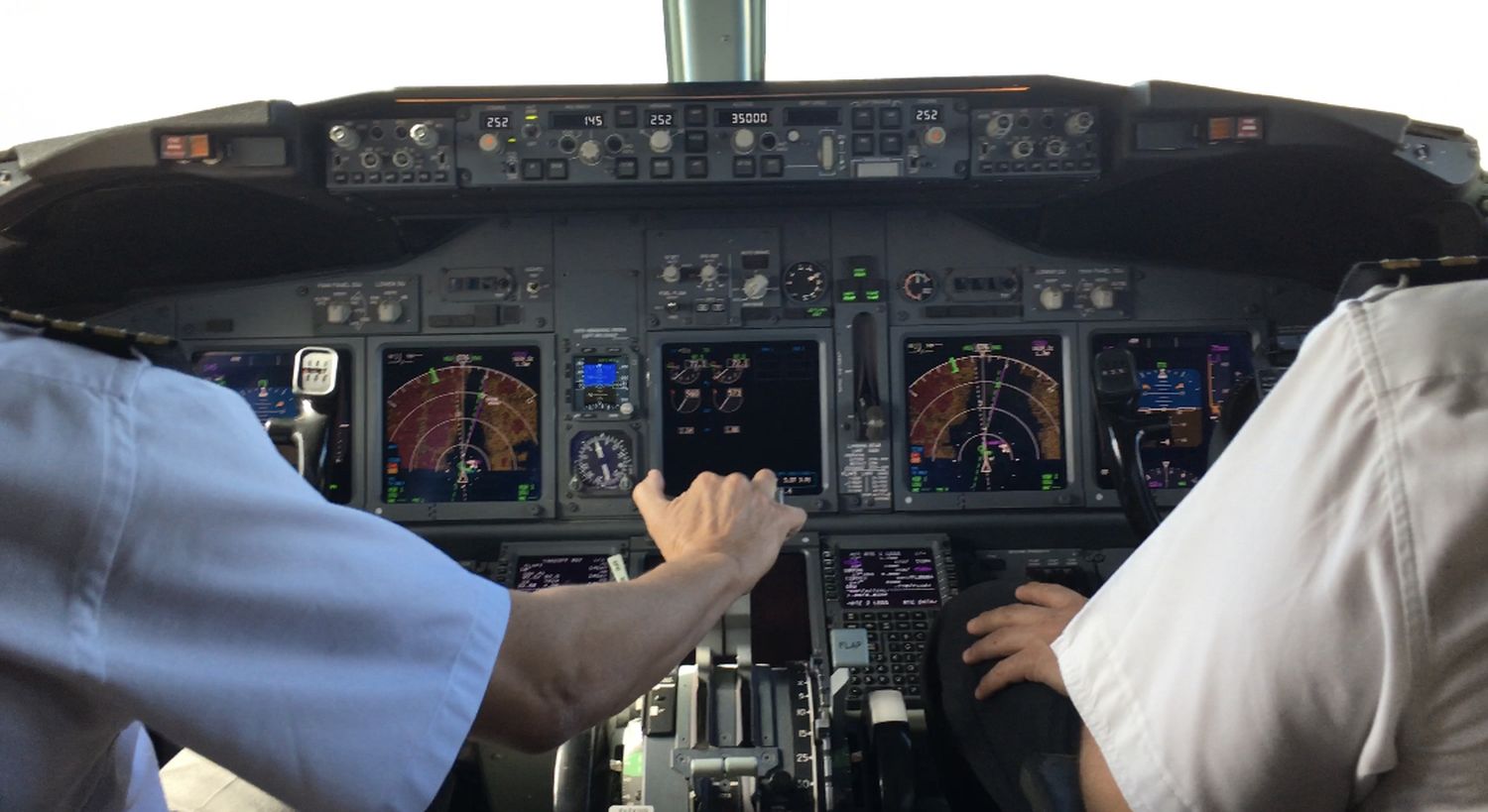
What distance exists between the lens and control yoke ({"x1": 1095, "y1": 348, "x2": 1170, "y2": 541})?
2.53 metres

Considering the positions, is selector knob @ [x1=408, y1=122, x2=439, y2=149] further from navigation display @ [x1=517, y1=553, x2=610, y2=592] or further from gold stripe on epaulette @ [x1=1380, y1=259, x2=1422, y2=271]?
gold stripe on epaulette @ [x1=1380, y1=259, x2=1422, y2=271]

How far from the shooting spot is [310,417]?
2506mm

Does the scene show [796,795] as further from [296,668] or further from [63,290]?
[63,290]

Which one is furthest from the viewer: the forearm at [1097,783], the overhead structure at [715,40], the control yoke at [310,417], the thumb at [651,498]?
the overhead structure at [715,40]

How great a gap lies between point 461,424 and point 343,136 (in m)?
0.82

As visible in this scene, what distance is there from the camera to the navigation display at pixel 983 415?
307 centimetres

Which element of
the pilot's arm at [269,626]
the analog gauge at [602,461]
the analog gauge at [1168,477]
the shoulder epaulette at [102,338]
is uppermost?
the shoulder epaulette at [102,338]

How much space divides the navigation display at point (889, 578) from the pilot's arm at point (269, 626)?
188cm

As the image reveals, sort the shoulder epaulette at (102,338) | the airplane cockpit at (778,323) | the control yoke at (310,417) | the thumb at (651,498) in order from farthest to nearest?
the airplane cockpit at (778,323) < the control yoke at (310,417) < the thumb at (651,498) < the shoulder epaulette at (102,338)

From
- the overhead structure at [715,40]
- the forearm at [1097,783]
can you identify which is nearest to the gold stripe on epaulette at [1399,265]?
the forearm at [1097,783]

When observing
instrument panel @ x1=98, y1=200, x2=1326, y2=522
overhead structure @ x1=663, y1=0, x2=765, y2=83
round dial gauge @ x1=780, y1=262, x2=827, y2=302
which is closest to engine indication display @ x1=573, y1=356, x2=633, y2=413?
instrument panel @ x1=98, y1=200, x2=1326, y2=522

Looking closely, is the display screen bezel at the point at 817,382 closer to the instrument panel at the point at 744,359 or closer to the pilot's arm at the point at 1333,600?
the instrument panel at the point at 744,359

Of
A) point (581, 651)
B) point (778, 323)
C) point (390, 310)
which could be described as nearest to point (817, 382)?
point (778, 323)

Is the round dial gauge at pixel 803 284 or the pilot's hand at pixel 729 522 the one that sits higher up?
the round dial gauge at pixel 803 284
